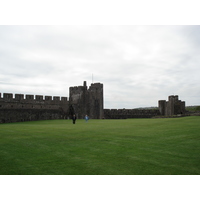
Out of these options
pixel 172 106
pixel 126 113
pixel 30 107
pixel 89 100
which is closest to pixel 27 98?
pixel 30 107

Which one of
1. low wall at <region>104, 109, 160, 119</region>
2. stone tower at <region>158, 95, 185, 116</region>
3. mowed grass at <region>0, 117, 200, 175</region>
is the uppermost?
stone tower at <region>158, 95, 185, 116</region>

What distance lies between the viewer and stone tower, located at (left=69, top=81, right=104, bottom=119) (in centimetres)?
3350

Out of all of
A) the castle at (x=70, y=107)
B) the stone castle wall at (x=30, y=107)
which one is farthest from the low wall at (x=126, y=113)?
the stone castle wall at (x=30, y=107)

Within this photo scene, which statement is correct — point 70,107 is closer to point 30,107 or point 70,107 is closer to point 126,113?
point 30,107

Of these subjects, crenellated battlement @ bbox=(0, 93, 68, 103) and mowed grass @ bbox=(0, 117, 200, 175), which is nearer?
mowed grass @ bbox=(0, 117, 200, 175)

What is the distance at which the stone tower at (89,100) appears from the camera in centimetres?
3350

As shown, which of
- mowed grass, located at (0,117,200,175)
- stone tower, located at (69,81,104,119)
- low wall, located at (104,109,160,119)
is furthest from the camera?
low wall, located at (104,109,160,119)

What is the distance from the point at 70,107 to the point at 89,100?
10.6ft

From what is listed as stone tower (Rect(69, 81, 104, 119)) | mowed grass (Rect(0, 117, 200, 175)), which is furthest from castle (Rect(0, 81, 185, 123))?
mowed grass (Rect(0, 117, 200, 175))

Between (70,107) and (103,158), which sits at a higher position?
(70,107)

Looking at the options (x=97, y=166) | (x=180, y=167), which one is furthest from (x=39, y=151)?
(x=180, y=167)

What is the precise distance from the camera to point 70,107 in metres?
32.6

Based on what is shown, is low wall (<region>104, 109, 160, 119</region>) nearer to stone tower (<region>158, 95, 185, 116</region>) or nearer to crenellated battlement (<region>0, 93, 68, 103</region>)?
stone tower (<region>158, 95, 185, 116</region>)

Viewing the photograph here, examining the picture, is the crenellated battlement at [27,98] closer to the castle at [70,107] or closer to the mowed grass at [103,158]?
the castle at [70,107]
